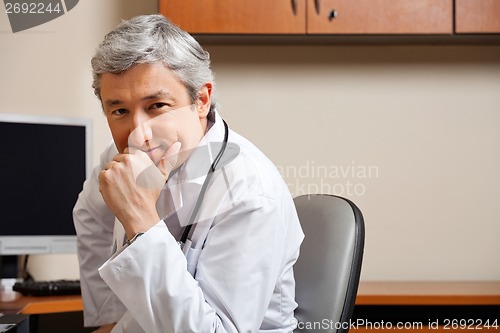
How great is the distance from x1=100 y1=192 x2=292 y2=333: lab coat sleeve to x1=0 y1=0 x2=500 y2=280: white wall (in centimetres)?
136

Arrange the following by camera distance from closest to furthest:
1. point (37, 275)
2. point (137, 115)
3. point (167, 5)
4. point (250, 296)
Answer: point (250, 296) < point (137, 115) < point (167, 5) < point (37, 275)

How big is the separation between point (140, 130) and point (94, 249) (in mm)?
537

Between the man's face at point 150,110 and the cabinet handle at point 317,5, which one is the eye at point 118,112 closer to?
the man's face at point 150,110

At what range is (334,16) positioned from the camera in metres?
2.38

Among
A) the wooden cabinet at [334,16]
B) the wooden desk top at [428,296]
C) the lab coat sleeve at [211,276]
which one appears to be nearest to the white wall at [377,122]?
the wooden cabinet at [334,16]

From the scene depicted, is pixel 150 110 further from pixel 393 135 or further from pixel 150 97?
pixel 393 135

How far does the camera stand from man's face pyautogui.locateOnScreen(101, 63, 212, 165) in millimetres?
1308

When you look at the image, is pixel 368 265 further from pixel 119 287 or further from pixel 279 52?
pixel 119 287

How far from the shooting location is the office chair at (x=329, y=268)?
4.23 ft

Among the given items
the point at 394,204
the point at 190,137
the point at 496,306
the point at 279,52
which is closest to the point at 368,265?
the point at 394,204

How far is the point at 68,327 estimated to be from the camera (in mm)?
2463

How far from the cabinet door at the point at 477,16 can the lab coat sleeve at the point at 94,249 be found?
51.6 inches

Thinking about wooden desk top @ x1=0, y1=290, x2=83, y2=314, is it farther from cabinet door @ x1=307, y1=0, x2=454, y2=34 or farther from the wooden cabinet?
cabinet door @ x1=307, y1=0, x2=454, y2=34

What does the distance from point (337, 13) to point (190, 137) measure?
3.80 feet
